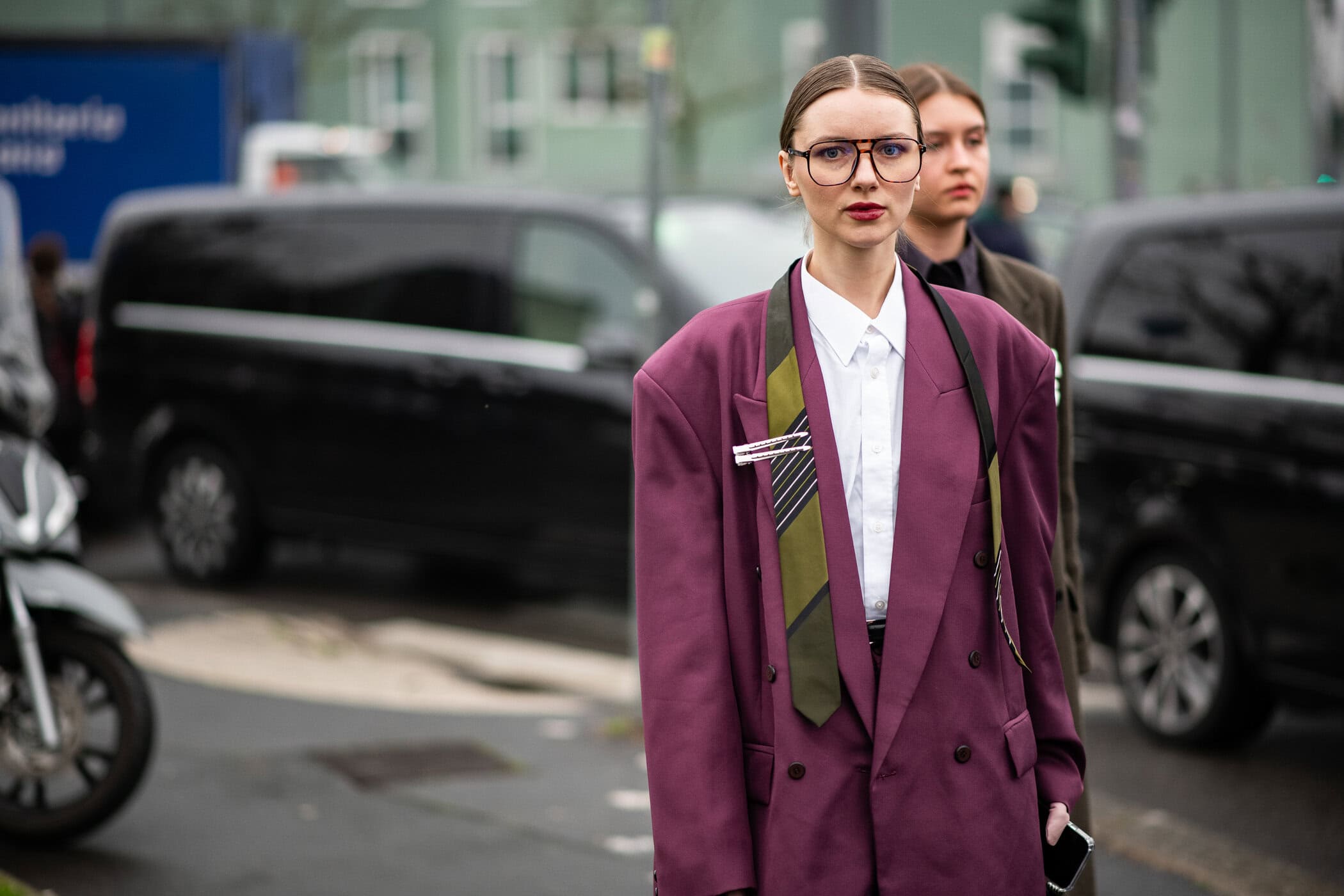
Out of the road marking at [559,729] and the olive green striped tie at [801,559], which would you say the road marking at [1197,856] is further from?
the olive green striped tie at [801,559]

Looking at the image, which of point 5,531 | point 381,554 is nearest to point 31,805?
point 5,531

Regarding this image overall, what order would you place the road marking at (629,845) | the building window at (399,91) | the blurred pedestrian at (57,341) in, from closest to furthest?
the road marking at (629,845)
the blurred pedestrian at (57,341)
the building window at (399,91)

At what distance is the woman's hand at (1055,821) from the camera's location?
96.5 inches

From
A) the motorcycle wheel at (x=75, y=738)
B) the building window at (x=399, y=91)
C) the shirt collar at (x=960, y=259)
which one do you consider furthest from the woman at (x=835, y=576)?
the building window at (x=399, y=91)

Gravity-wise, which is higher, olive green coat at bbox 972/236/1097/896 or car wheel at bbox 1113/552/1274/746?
olive green coat at bbox 972/236/1097/896

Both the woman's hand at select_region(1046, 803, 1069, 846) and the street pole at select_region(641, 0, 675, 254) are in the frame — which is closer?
the woman's hand at select_region(1046, 803, 1069, 846)

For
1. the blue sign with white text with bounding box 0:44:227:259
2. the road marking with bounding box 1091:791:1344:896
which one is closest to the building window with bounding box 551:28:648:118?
the blue sign with white text with bounding box 0:44:227:259

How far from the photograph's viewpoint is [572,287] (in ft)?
27.2

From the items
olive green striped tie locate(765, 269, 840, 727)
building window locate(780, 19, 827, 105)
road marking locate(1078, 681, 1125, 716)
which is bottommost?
road marking locate(1078, 681, 1125, 716)

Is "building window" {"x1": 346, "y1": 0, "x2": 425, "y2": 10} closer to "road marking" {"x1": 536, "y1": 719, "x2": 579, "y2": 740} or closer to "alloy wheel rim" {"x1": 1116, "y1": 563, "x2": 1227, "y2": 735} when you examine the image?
"road marking" {"x1": 536, "y1": 719, "x2": 579, "y2": 740}

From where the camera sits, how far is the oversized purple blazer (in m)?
2.27

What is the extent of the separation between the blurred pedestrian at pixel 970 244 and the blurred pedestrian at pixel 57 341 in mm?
8942

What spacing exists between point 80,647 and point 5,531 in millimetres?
392

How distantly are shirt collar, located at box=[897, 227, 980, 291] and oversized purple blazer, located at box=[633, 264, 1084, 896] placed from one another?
73 cm
